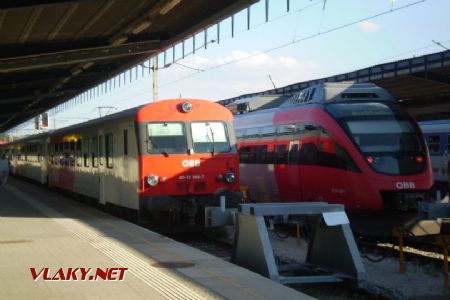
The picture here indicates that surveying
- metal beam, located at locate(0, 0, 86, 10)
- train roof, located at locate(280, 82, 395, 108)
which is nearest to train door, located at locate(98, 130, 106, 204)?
metal beam, located at locate(0, 0, 86, 10)

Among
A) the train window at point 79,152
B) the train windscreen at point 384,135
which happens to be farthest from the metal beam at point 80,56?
the train windscreen at point 384,135

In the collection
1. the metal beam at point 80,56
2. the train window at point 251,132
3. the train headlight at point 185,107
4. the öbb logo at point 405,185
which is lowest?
the öbb logo at point 405,185

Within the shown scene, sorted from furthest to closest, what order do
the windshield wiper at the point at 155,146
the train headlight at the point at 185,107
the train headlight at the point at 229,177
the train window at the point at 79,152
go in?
1. the train window at the point at 79,152
2. the train headlight at the point at 185,107
3. the train headlight at the point at 229,177
4. the windshield wiper at the point at 155,146

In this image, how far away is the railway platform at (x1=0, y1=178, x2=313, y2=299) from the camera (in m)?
7.01

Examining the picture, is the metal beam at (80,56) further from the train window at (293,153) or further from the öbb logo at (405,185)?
the öbb logo at (405,185)

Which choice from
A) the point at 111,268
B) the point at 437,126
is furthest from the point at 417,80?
the point at 111,268

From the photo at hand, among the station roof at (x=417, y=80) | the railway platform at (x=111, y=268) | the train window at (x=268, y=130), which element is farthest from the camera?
the station roof at (x=417, y=80)

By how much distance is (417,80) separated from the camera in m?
30.7

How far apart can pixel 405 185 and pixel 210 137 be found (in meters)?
4.22

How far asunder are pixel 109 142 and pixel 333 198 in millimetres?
5749

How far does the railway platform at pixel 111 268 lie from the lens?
7008mm

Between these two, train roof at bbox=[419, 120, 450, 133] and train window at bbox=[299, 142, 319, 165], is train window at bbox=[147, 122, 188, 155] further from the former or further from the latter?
train roof at bbox=[419, 120, 450, 133]

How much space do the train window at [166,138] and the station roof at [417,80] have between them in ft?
44.0

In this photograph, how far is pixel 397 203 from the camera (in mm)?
12633
